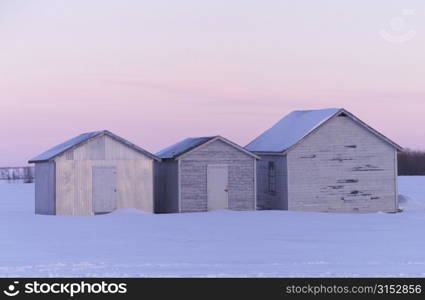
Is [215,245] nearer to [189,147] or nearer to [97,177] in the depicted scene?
[97,177]

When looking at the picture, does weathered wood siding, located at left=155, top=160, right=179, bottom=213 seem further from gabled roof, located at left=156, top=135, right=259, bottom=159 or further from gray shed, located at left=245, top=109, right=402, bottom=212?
gray shed, located at left=245, top=109, right=402, bottom=212

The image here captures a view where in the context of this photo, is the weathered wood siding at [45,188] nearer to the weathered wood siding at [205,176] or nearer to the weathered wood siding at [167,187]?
the weathered wood siding at [167,187]

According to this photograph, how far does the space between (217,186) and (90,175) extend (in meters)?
5.76

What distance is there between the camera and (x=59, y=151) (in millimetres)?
37906

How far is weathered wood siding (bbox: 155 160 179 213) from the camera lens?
39.1 metres

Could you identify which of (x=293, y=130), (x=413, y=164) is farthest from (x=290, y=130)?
(x=413, y=164)

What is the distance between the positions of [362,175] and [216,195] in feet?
23.8

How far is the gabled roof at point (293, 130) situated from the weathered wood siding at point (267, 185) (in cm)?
50

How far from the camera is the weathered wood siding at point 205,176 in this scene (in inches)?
1527

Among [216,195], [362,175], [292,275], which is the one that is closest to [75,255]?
[292,275]

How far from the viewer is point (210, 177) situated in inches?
1537

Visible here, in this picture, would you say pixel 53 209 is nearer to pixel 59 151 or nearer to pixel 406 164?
pixel 59 151

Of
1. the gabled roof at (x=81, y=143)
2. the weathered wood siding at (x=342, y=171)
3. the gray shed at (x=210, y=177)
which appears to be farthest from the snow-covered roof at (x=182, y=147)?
the weathered wood siding at (x=342, y=171)

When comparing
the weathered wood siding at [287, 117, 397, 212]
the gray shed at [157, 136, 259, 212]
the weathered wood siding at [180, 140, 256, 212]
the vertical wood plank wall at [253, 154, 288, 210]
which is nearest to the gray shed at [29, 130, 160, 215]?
the gray shed at [157, 136, 259, 212]
